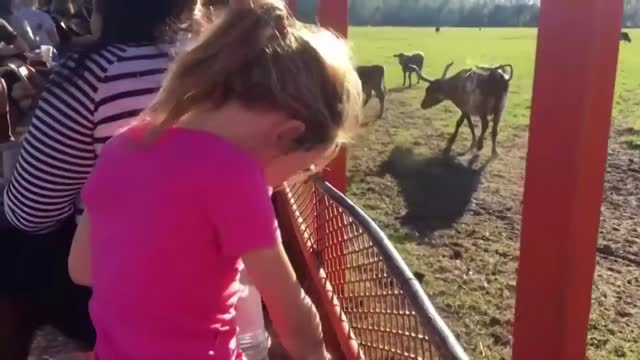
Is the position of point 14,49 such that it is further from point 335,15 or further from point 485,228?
point 485,228

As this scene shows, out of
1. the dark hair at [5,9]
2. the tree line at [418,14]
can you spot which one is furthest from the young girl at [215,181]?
the tree line at [418,14]

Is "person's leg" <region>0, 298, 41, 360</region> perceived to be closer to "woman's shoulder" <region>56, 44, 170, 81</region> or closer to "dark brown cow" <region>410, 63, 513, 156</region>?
"woman's shoulder" <region>56, 44, 170, 81</region>

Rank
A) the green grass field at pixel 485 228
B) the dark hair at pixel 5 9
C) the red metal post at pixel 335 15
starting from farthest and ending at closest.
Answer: the dark hair at pixel 5 9 < the green grass field at pixel 485 228 < the red metal post at pixel 335 15

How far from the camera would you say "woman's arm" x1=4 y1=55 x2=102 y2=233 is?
61.9 inches

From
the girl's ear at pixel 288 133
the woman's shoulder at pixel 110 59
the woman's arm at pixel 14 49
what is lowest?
the woman's arm at pixel 14 49

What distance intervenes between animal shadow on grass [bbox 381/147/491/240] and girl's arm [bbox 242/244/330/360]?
4671mm

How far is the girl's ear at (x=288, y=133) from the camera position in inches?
45.3

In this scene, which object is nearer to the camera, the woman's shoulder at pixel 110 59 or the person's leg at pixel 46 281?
the woman's shoulder at pixel 110 59

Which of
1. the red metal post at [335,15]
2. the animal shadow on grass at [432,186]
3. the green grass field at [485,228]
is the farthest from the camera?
the animal shadow on grass at [432,186]

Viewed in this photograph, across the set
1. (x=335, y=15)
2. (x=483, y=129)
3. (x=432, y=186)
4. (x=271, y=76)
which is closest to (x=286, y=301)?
(x=271, y=76)

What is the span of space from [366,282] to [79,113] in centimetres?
83

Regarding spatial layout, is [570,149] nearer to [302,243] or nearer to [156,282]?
[156,282]

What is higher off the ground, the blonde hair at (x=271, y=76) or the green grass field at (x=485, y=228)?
the blonde hair at (x=271, y=76)

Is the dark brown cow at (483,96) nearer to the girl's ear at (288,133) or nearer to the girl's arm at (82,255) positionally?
the girl's arm at (82,255)
